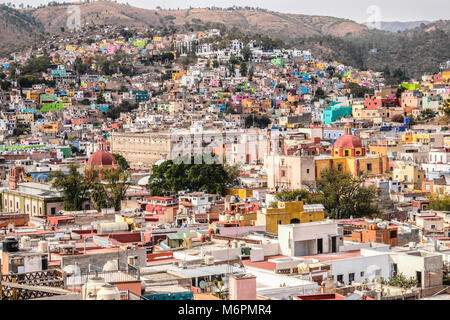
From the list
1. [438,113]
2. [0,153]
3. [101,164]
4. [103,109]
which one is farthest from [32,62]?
[101,164]

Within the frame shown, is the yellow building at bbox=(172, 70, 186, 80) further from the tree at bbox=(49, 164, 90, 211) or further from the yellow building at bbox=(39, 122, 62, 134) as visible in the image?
the tree at bbox=(49, 164, 90, 211)

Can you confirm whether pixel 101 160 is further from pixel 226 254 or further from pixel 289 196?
pixel 226 254

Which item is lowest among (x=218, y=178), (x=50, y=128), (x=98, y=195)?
(x=98, y=195)

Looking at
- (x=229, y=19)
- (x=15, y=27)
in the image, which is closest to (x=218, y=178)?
(x=15, y=27)

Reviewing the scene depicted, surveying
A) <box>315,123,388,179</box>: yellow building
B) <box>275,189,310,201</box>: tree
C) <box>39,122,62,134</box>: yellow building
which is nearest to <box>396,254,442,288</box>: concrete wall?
<box>275,189,310,201</box>: tree

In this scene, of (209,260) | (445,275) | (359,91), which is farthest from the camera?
(359,91)

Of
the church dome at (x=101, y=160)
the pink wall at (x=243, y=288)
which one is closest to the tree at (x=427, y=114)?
the church dome at (x=101, y=160)
